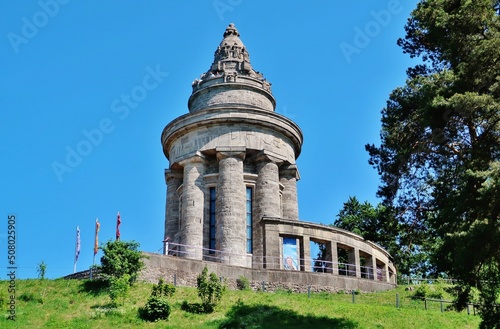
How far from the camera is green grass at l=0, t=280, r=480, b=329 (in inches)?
820

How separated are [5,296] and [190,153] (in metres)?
13.0

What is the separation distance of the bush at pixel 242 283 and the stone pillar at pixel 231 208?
115 inches

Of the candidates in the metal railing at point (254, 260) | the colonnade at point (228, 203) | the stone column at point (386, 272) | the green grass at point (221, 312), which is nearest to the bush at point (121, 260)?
the green grass at point (221, 312)

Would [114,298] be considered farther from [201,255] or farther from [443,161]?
[443,161]

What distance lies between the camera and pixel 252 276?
27828mm

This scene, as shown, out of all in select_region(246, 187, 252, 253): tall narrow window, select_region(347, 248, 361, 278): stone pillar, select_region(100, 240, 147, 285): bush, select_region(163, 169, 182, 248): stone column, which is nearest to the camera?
select_region(100, 240, 147, 285): bush

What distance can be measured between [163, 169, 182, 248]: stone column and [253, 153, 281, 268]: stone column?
4.26m

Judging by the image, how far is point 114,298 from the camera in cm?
2212

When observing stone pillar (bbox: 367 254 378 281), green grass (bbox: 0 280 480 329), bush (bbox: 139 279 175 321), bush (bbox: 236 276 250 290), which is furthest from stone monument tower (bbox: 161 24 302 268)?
bush (bbox: 139 279 175 321)

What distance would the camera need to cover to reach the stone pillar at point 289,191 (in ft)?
112

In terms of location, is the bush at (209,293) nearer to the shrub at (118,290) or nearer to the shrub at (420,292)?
the shrub at (118,290)

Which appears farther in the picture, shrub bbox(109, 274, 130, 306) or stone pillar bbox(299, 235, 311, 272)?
stone pillar bbox(299, 235, 311, 272)

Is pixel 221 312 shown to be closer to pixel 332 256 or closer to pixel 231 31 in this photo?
pixel 332 256

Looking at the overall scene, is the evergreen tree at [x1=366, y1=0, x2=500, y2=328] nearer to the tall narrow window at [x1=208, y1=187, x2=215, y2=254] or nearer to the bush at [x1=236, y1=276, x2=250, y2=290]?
the bush at [x1=236, y1=276, x2=250, y2=290]
